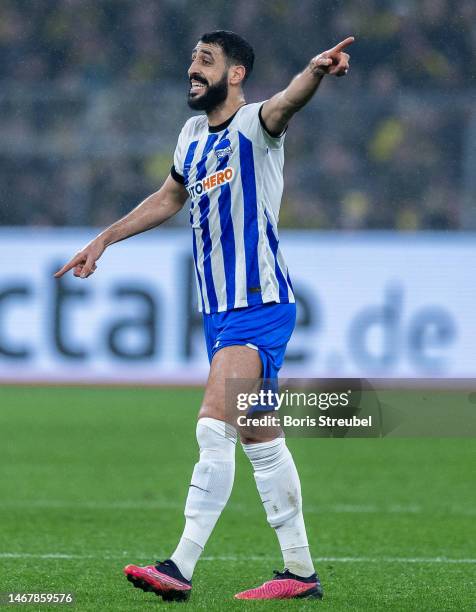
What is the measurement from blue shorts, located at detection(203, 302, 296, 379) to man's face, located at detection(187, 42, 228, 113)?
757 mm

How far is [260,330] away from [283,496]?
60 cm

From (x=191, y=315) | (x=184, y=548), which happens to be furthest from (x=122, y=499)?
(x=191, y=315)

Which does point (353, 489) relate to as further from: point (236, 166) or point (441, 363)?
point (441, 363)

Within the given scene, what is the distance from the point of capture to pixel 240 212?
4.75 meters

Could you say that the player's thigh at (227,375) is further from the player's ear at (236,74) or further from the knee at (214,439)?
the player's ear at (236,74)

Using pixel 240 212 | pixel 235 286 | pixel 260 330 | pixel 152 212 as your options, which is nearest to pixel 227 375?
pixel 260 330

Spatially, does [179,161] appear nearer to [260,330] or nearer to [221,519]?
[260,330]

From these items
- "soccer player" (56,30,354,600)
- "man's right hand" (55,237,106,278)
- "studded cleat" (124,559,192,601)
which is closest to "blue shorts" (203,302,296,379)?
"soccer player" (56,30,354,600)

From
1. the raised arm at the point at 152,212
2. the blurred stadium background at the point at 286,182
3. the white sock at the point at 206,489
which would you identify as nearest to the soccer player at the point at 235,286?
the white sock at the point at 206,489

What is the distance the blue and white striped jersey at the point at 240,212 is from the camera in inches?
186

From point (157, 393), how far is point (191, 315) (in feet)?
3.95

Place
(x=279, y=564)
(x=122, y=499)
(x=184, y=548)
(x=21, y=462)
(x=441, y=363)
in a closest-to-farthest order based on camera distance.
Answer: (x=184, y=548)
(x=279, y=564)
(x=122, y=499)
(x=21, y=462)
(x=441, y=363)

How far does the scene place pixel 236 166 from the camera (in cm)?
473

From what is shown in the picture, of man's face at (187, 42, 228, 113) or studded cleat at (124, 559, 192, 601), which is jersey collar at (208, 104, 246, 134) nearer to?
man's face at (187, 42, 228, 113)
